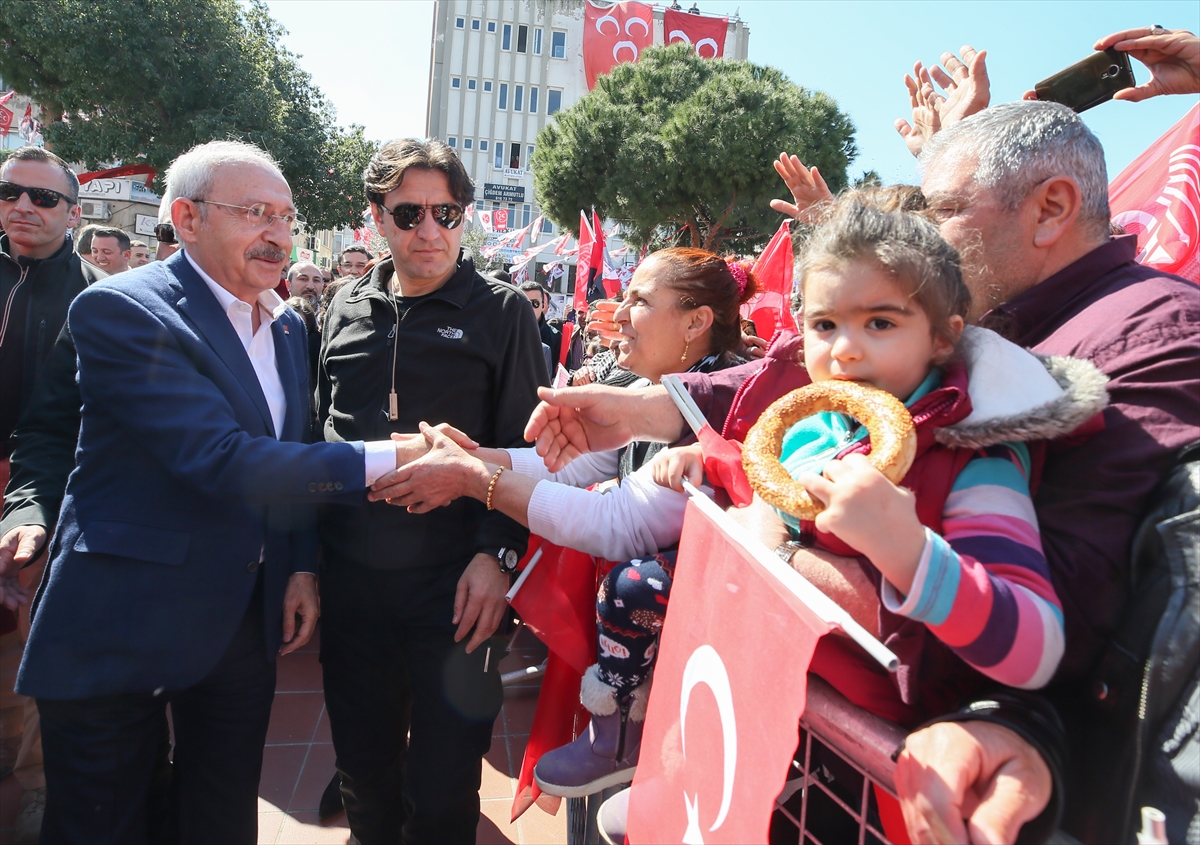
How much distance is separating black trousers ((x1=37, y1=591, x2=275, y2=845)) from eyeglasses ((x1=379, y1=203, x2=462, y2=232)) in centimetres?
118

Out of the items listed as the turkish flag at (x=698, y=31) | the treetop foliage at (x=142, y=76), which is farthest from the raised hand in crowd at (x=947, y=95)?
the turkish flag at (x=698, y=31)

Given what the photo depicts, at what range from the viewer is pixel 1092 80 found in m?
1.84

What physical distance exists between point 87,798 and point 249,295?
1349mm

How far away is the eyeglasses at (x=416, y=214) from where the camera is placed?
2.22 metres

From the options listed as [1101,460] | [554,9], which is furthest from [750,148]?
[554,9]

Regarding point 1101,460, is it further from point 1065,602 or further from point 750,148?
point 750,148

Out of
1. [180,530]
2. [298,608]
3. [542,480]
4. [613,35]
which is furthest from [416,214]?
[613,35]

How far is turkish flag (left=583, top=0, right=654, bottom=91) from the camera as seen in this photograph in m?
24.3

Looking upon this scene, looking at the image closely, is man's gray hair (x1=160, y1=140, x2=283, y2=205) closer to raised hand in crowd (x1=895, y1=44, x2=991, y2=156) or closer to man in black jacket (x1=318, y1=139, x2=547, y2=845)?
man in black jacket (x1=318, y1=139, x2=547, y2=845)

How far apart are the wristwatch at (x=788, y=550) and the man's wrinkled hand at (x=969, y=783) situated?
1.03 ft

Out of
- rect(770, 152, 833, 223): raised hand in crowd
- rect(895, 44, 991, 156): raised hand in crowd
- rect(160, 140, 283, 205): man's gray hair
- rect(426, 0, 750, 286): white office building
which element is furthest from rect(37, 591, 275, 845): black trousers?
rect(426, 0, 750, 286): white office building

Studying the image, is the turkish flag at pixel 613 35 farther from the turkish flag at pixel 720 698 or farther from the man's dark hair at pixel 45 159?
the turkish flag at pixel 720 698

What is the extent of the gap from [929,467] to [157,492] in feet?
5.73

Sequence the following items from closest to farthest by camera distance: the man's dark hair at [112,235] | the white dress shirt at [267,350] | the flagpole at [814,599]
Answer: the flagpole at [814,599] < the white dress shirt at [267,350] < the man's dark hair at [112,235]
